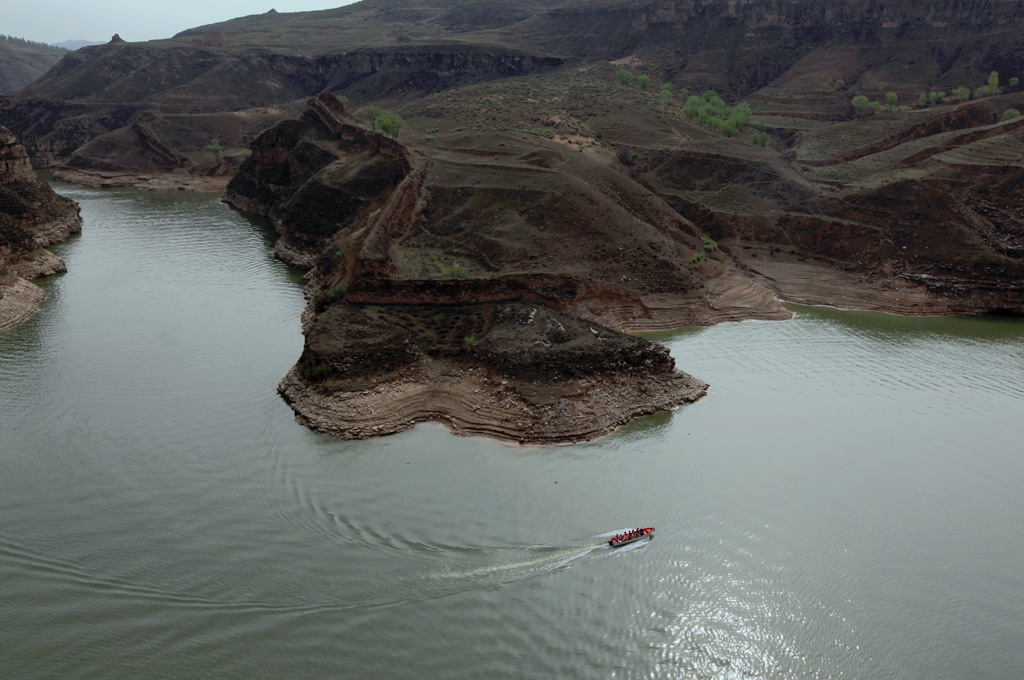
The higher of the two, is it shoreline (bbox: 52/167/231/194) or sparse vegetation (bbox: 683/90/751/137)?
sparse vegetation (bbox: 683/90/751/137)

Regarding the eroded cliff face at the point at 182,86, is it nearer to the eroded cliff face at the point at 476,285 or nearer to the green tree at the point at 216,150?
the green tree at the point at 216,150

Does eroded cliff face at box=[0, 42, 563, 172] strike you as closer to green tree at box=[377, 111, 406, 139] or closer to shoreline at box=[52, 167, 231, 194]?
shoreline at box=[52, 167, 231, 194]

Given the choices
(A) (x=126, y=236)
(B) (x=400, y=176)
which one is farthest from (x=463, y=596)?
(A) (x=126, y=236)

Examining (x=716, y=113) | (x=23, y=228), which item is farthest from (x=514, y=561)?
(x=716, y=113)

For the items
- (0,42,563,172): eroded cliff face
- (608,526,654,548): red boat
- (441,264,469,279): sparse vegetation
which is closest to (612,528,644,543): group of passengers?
(608,526,654,548): red boat

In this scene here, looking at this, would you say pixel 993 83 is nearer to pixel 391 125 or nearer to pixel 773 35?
pixel 773 35

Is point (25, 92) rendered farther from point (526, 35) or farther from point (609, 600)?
point (609, 600)

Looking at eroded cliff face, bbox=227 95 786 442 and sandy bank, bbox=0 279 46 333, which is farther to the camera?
sandy bank, bbox=0 279 46 333
